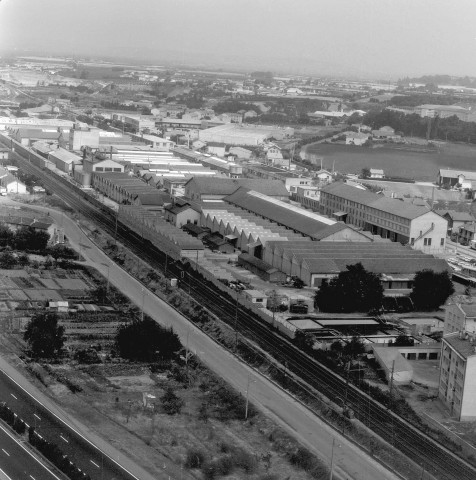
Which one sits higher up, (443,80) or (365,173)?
(443,80)

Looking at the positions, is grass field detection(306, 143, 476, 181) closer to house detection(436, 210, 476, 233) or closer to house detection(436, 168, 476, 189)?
house detection(436, 168, 476, 189)

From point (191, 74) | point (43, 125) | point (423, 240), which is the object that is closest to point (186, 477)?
point (423, 240)

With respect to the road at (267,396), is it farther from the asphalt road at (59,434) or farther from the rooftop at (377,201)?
the rooftop at (377,201)

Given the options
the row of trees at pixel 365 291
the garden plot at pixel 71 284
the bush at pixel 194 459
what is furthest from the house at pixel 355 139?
the bush at pixel 194 459

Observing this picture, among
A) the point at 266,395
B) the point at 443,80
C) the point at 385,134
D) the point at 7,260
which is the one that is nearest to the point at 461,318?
the point at 266,395

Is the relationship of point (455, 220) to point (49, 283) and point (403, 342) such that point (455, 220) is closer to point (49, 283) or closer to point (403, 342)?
point (403, 342)

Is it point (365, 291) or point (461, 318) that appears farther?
point (365, 291)

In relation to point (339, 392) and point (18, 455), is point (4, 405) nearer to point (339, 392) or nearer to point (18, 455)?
point (18, 455)
